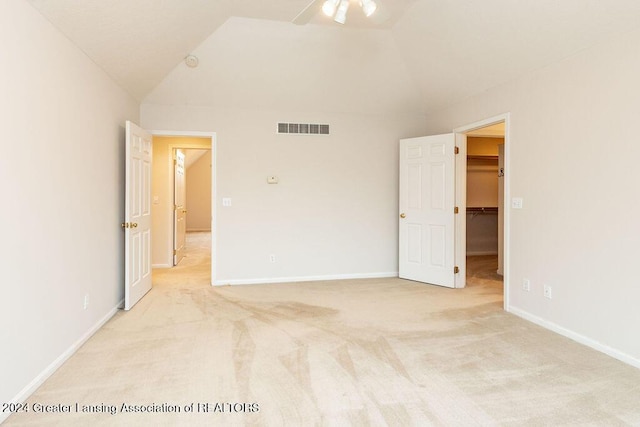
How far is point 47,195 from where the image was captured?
2.36 metres

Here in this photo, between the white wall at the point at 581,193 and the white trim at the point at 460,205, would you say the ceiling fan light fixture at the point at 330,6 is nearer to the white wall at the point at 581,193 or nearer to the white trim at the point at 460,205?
the white wall at the point at 581,193

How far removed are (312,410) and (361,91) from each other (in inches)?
154

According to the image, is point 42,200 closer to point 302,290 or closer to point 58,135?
point 58,135

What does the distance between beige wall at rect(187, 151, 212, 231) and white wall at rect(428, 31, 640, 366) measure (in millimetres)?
10462

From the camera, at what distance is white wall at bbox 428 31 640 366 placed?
256 cm

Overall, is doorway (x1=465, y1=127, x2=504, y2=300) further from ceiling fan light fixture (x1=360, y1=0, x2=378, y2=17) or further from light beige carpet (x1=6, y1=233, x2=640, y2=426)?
ceiling fan light fixture (x1=360, y1=0, x2=378, y2=17)

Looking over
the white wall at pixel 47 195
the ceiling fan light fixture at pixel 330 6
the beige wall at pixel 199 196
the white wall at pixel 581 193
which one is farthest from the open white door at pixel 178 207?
the beige wall at pixel 199 196

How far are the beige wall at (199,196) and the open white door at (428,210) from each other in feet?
29.0

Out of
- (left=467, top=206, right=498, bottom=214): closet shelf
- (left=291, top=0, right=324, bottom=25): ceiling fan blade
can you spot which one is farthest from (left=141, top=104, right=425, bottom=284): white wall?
(left=467, top=206, right=498, bottom=214): closet shelf

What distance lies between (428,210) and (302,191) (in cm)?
173

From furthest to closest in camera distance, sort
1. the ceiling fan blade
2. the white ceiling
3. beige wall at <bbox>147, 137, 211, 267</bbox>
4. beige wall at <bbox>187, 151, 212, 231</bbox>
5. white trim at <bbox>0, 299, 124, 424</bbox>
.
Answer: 1. beige wall at <bbox>187, 151, 212, 231</bbox>
2. beige wall at <bbox>147, 137, 211, 267</bbox>
3. the white ceiling
4. the ceiling fan blade
5. white trim at <bbox>0, 299, 124, 424</bbox>

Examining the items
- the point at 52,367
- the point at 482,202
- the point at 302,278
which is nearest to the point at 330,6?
the point at 52,367

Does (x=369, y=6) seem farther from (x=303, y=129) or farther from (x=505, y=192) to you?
(x=303, y=129)

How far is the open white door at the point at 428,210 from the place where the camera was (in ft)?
15.0
